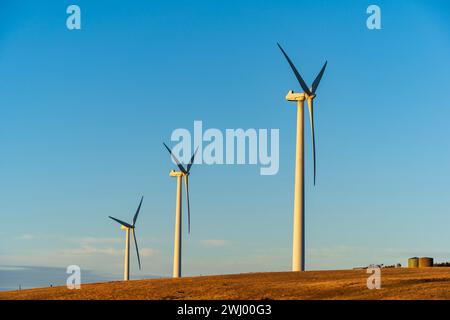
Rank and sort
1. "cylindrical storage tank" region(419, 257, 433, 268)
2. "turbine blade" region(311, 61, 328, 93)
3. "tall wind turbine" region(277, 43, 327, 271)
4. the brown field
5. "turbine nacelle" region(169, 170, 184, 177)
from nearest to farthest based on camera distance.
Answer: the brown field < "tall wind turbine" region(277, 43, 327, 271) < "turbine blade" region(311, 61, 328, 93) < "cylindrical storage tank" region(419, 257, 433, 268) < "turbine nacelle" region(169, 170, 184, 177)

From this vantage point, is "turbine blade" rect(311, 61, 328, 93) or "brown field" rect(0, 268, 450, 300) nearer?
"brown field" rect(0, 268, 450, 300)

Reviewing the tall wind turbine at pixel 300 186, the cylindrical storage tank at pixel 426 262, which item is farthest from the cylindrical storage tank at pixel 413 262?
the tall wind turbine at pixel 300 186

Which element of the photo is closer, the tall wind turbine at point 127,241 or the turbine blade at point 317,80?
the turbine blade at point 317,80

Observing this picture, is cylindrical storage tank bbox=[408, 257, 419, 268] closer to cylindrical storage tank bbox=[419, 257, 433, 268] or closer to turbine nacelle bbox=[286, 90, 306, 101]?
cylindrical storage tank bbox=[419, 257, 433, 268]

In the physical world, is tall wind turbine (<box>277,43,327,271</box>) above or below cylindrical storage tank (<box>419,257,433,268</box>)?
above

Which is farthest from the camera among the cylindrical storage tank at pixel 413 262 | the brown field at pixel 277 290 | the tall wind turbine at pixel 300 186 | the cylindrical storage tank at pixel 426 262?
the cylindrical storage tank at pixel 413 262

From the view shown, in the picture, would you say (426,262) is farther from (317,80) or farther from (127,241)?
(127,241)

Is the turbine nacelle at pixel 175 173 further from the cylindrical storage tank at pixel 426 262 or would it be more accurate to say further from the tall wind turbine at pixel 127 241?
the cylindrical storage tank at pixel 426 262

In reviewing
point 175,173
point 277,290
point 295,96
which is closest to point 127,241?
point 175,173

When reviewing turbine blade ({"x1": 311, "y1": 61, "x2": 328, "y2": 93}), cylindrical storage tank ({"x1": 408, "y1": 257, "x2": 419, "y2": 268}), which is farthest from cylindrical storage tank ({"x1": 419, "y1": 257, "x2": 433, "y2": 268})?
turbine blade ({"x1": 311, "y1": 61, "x2": 328, "y2": 93})

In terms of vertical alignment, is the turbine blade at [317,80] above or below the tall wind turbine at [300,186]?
above
